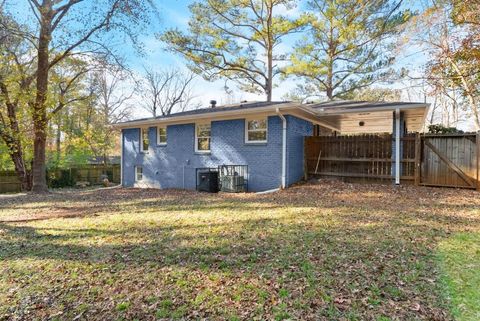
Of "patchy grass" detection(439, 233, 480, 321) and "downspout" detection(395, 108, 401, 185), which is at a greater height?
"downspout" detection(395, 108, 401, 185)

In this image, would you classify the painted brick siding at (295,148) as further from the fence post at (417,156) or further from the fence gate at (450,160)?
the fence gate at (450,160)

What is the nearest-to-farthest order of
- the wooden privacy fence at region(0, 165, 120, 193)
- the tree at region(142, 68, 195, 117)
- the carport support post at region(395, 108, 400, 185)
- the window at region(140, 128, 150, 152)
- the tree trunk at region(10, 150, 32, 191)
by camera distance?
1. the carport support post at region(395, 108, 400, 185)
2. the window at region(140, 128, 150, 152)
3. the tree trunk at region(10, 150, 32, 191)
4. the wooden privacy fence at region(0, 165, 120, 193)
5. the tree at region(142, 68, 195, 117)

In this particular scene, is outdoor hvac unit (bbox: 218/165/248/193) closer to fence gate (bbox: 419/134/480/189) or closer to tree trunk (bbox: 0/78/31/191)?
fence gate (bbox: 419/134/480/189)

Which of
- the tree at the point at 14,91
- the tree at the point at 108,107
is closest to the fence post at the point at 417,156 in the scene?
the tree at the point at 14,91

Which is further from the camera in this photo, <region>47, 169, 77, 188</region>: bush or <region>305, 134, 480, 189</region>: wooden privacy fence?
<region>47, 169, 77, 188</region>: bush

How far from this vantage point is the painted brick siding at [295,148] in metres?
10.5

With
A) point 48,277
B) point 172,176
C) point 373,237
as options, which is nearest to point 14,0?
point 172,176

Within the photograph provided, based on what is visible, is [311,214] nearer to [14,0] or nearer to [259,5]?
[14,0]

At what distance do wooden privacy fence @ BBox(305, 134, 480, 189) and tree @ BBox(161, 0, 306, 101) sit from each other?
32.8ft

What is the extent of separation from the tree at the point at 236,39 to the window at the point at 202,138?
25.3ft

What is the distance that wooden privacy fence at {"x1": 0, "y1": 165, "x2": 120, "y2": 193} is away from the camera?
1745 cm

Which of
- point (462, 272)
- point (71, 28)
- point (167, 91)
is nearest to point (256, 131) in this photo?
point (462, 272)

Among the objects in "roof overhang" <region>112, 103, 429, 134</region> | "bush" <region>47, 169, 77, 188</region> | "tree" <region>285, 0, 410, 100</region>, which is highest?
"tree" <region>285, 0, 410, 100</region>

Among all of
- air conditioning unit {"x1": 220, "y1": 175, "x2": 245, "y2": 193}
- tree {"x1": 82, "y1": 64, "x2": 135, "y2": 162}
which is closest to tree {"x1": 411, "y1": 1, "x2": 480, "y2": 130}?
air conditioning unit {"x1": 220, "y1": 175, "x2": 245, "y2": 193}
